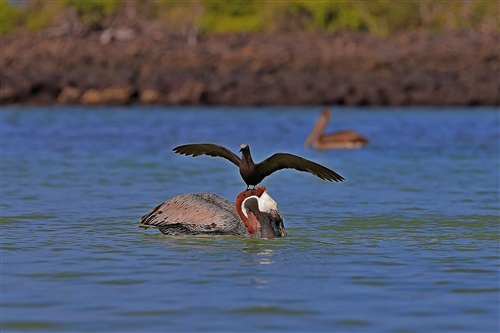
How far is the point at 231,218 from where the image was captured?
32.6 ft

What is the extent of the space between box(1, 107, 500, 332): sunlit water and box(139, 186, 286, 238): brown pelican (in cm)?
11

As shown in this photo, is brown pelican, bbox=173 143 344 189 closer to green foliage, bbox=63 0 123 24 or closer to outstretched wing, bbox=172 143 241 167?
outstretched wing, bbox=172 143 241 167

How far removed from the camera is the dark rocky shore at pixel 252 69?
4056cm

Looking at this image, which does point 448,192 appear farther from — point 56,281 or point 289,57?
point 289,57

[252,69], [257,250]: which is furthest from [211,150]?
[252,69]

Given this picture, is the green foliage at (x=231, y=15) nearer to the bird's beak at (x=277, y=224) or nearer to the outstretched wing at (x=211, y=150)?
the outstretched wing at (x=211, y=150)

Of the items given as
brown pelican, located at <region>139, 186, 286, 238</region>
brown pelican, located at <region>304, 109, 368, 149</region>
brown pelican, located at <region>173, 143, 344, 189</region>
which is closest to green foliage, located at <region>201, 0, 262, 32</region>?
brown pelican, located at <region>304, 109, 368, 149</region>

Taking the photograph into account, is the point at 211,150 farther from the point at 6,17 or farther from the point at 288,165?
the point at 6,17

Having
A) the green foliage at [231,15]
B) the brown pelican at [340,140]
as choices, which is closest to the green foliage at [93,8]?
the green foliage at [231,15]

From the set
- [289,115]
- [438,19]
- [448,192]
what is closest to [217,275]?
[448,192]

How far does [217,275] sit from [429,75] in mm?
37072

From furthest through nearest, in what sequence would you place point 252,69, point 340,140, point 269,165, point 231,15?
point 231,15, point 252,69, point 340,140, point 269,165

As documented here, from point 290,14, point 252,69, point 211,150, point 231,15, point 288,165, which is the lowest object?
point 288,165

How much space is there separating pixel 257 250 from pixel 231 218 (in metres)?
0.61
